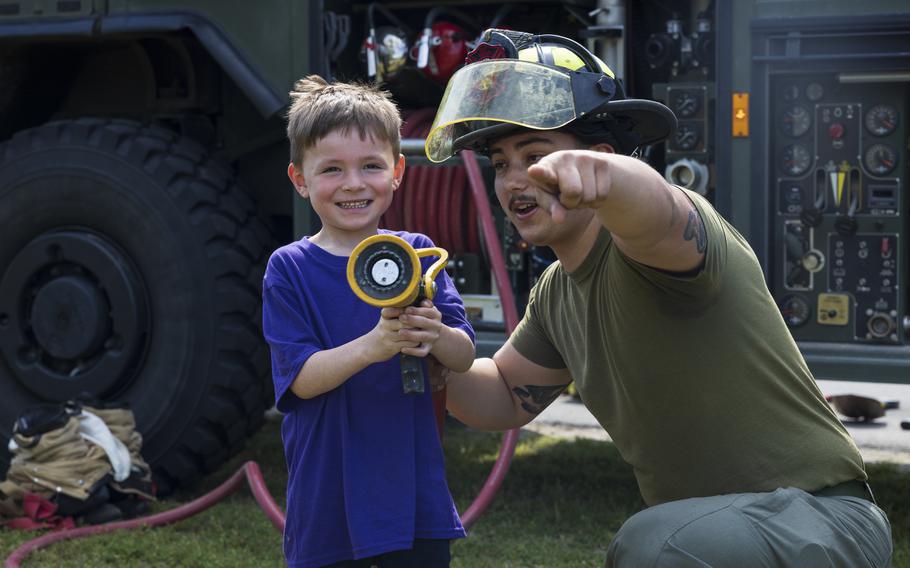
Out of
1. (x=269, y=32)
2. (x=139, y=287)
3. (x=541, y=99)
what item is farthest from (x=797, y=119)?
(x=139, y=287)

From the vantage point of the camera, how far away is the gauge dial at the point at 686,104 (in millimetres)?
4953

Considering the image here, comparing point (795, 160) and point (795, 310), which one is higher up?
point (795, 160)

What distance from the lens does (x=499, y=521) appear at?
16.3 feet

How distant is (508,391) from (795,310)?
6.41 ft

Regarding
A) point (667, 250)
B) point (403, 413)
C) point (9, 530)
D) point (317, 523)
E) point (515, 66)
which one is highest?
point (515, 66)

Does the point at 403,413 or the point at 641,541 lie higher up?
the point at 403,413

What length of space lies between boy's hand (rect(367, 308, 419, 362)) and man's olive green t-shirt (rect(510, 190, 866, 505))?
0.42 m

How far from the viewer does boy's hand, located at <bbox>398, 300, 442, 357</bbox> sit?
8.59 ft

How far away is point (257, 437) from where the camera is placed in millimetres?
6488

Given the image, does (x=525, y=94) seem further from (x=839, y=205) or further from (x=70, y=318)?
(x=70, y=318)

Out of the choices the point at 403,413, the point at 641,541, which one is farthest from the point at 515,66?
the point at 641,541

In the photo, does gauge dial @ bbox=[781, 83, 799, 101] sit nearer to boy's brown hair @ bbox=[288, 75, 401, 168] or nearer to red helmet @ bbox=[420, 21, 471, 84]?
red helmet @ bbox=[420, 21, 471, 84]

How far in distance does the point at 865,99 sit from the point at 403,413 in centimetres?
264

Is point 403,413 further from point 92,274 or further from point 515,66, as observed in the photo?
point 92,274
